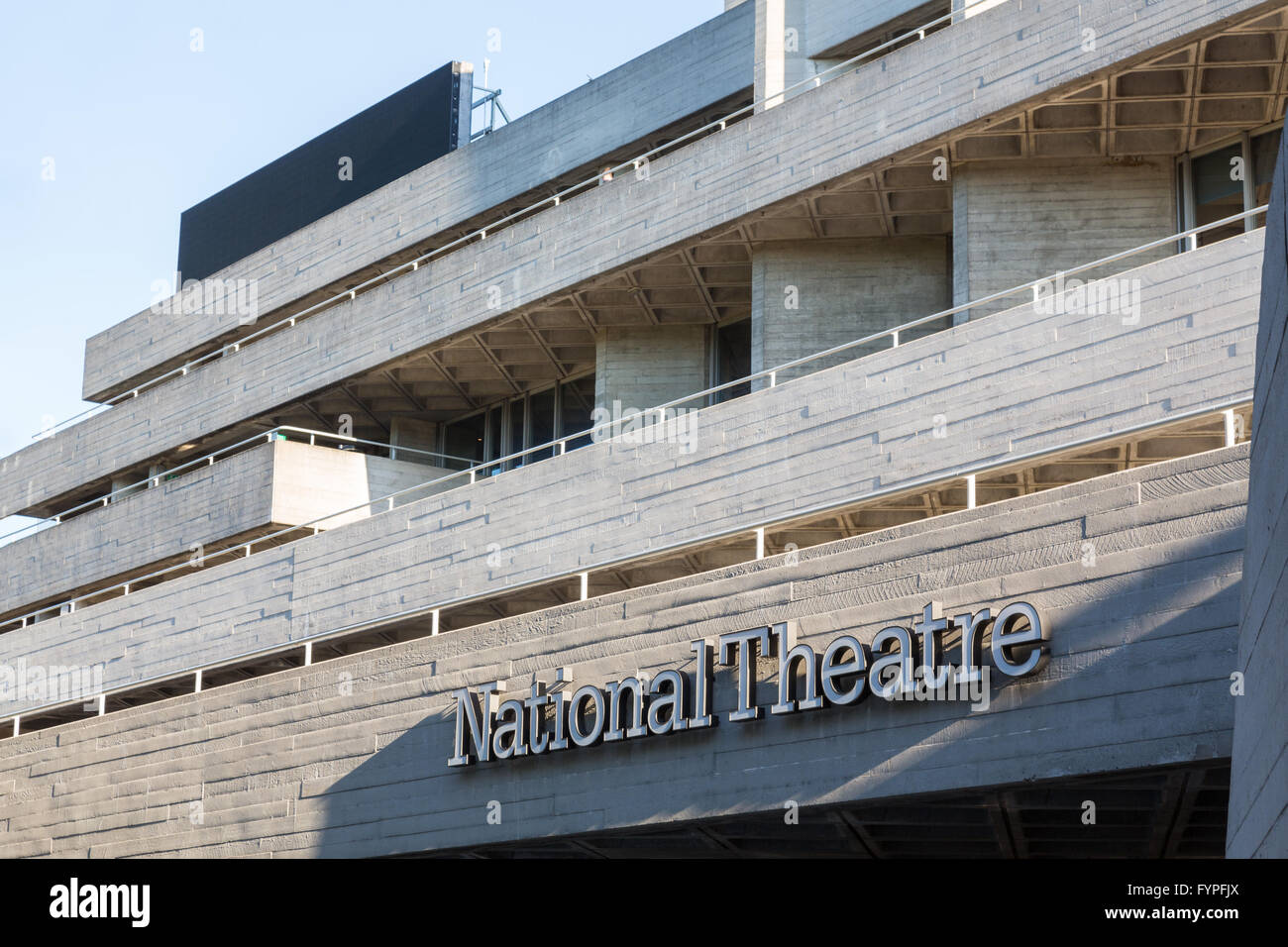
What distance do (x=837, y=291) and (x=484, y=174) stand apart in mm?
8571

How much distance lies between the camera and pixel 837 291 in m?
22.8

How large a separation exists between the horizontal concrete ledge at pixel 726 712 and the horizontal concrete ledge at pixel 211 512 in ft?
13.0

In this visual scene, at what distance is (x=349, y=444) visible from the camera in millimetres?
31438

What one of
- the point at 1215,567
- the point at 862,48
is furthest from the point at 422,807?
the point at 862,48

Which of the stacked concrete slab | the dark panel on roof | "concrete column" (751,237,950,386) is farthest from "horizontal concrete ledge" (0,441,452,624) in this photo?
the stacked concrete slab

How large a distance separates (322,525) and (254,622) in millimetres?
2547

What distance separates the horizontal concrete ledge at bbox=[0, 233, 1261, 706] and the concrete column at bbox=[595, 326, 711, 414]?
4.21 metres

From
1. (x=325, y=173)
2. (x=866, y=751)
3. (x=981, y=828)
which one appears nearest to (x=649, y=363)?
(x=981, y=828)

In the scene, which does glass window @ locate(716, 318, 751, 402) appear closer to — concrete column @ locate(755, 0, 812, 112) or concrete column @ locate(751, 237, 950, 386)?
A: concrete column @ locate(751, 237, 950, 386)

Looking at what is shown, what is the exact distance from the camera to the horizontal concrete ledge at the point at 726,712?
44.7 feet

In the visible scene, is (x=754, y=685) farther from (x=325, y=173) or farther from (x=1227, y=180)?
(x=325, y=173)

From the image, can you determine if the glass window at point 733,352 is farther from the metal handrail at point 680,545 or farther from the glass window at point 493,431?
the metal handrail at point 680,545
